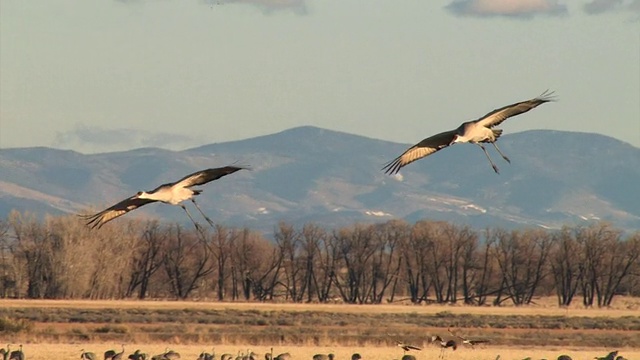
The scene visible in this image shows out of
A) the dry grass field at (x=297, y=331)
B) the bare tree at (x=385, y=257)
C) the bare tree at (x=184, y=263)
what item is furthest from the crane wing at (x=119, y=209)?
the bare tree at (x=385, y=257)

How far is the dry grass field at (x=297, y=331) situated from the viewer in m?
39.7

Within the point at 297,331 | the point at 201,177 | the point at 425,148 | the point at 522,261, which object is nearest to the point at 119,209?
the point at 201,177

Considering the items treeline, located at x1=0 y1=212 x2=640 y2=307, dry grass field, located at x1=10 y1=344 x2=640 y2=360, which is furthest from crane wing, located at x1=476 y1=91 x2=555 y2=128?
treeline, located at x1=0 y1=212 x2=640 y2=307

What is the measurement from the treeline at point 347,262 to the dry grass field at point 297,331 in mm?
13245

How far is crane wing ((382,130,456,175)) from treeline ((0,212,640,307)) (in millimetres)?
66758

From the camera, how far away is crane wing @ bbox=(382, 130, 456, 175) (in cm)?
2390

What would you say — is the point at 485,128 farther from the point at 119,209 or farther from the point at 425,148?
the point at 119,209

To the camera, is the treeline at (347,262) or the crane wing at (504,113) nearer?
the crane wing at (504,113)

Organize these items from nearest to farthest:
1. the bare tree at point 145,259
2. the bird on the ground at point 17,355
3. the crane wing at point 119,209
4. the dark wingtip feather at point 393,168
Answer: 1. the dark wingtip feather at point 393,168
2. the crane wing at point 119,209
3. the bird on the ground at point 17,355
4. the bare tree at point 145,259

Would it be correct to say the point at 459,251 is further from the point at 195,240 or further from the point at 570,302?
the point at 195,240

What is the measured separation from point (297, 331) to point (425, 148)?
1169 inches

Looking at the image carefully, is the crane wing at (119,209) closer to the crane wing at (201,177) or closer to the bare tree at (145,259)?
the crane wing at (201,177)

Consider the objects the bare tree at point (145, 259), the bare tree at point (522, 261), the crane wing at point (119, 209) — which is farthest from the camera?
the bare tree at point (522, 261)

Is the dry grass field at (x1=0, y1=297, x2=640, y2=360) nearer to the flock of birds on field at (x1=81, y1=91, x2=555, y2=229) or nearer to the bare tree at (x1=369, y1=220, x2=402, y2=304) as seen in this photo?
the flock of birds on field at (x1=81, y1=91, x2=555, y2=229)
